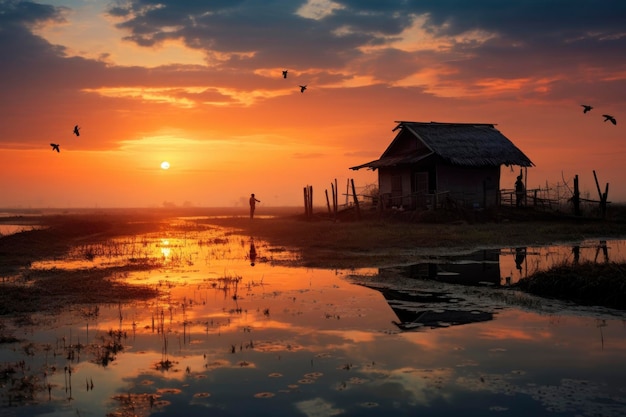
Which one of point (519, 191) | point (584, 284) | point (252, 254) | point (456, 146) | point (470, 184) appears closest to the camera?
point (584, 284)

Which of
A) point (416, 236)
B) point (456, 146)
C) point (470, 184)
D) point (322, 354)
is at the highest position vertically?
point (456, 146)

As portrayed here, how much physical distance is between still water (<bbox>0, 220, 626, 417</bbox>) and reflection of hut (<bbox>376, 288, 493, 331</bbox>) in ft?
0.13

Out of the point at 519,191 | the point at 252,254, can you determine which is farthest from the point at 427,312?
the point at 519,191

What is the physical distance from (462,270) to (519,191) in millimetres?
26213

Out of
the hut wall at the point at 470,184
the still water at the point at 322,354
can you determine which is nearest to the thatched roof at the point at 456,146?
the hut wall at the point at 470,184

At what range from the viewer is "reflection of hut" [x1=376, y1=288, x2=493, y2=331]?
1020cm

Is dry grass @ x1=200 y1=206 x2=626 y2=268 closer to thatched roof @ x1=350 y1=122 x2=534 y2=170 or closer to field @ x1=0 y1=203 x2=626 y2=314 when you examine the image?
field @ x1=0 y1=203 x2=626 y2=314

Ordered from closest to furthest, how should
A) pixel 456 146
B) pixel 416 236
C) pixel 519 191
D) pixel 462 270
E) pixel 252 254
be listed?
1. pixel 462 270
2. pixel 252 254
3. pixel 416 236
4. pixel 456 146
5. pixel 519 191

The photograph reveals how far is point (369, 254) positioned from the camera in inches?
854

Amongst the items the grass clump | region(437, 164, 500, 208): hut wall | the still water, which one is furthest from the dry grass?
the still water

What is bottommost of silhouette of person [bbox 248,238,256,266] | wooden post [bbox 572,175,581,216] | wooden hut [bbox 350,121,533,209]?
silhouette of person [bbox 248,238,256,266]

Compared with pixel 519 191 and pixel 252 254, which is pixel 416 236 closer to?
pixel 252 254

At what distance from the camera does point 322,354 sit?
837 centimetres

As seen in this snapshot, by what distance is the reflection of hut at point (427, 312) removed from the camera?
33.4 feet
